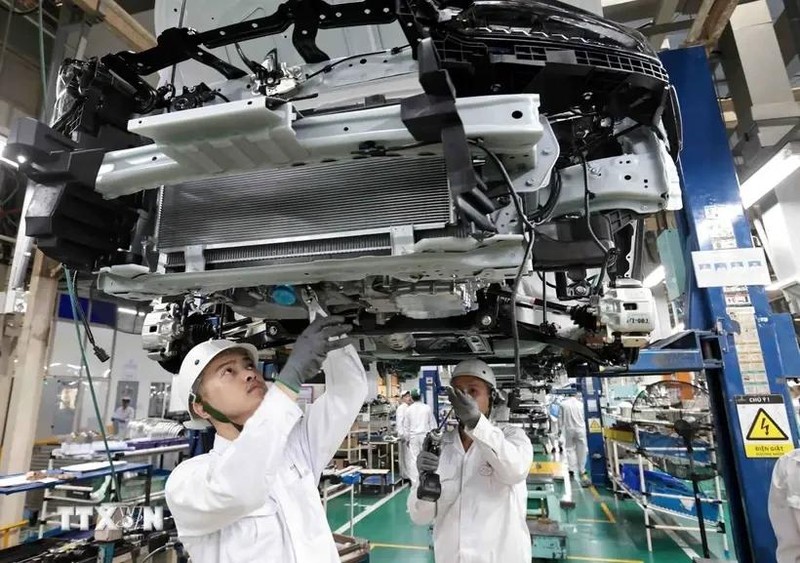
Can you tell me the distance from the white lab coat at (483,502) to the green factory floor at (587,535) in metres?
2.82

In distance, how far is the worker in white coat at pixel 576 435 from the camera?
10.1 metres

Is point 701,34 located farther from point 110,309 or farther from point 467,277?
point 110,309

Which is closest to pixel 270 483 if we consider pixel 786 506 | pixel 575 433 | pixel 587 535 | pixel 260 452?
pixel 260 452

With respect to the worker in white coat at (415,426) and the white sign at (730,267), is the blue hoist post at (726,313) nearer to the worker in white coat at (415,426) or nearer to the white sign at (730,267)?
the white sign at (730,267)

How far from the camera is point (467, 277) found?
1.59 metres

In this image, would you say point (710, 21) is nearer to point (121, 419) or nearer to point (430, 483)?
point (430, 483)

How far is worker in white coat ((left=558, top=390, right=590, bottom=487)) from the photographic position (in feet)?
33.2

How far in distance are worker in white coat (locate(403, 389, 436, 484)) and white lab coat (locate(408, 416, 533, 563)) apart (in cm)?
629

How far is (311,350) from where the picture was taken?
175cm

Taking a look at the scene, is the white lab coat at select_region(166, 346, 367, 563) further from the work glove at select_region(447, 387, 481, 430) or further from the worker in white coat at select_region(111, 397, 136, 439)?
the worker in white coat at select_region(111, 397, 136, 439)

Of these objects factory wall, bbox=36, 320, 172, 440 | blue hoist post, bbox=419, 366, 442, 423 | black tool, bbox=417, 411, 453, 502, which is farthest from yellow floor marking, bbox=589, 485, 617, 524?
factory wall, bbox=36, 320, 172, 440

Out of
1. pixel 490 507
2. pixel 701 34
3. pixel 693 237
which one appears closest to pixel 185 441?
pixel 490 507

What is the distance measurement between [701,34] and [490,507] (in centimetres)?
393

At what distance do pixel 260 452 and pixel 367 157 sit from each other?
99 cm
